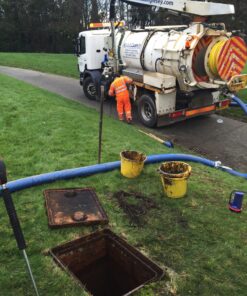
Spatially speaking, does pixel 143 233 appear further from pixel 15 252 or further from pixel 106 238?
pixel 15 252

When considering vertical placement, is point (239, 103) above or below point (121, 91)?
below

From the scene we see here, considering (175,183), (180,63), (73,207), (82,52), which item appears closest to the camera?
(73,207)

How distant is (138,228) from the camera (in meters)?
4.86

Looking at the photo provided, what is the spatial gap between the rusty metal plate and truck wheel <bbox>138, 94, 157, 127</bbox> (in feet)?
18.1

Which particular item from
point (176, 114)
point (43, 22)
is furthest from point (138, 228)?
point (43, 22)

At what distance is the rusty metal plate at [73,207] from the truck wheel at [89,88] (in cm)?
898

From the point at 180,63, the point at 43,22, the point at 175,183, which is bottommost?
the point at 175,183

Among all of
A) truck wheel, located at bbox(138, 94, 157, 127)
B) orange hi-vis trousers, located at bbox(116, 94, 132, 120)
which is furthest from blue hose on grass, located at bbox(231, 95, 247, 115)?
orange hi-vis trousers, located at bbox(116, 94, 132, 120)

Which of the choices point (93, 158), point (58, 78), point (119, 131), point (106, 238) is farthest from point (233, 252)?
point (58, 78)

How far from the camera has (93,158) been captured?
7176 millimetres

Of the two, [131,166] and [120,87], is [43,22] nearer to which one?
[120,87]

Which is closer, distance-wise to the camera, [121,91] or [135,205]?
[135,205]

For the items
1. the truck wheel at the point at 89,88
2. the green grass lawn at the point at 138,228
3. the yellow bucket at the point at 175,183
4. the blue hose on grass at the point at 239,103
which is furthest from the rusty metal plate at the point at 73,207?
the truck wheel at the point at 89,88

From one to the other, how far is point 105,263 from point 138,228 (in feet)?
2.12
